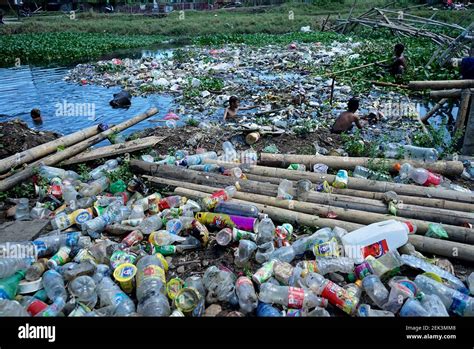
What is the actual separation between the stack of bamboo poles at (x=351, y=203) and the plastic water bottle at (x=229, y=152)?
1.81ft

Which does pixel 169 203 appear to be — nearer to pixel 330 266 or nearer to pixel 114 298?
pixel 114 298

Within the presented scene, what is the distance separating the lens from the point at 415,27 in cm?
1731

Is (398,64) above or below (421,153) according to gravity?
above

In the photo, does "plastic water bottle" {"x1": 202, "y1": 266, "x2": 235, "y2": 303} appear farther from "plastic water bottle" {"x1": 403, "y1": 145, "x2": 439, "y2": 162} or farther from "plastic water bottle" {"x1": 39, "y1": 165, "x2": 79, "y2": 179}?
"plastic water bottle" {"x1": 403, "y1": 145, "x2": 439, "y2": 162}

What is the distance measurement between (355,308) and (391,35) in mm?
18464

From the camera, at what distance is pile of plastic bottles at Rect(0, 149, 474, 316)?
8.36 ft

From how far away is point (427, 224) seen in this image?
321 centimetres

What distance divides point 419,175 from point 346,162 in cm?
88

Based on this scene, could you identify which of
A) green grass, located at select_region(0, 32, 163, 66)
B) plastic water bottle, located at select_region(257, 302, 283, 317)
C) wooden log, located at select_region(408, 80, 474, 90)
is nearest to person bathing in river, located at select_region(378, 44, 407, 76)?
wooden log, located at select_region(408, 80, 474, 90)

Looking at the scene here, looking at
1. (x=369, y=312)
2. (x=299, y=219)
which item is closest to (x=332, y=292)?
(x=369, y=312)

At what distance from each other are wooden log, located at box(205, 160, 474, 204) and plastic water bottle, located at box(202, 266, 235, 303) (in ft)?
5.97

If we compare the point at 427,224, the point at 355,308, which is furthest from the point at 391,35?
the point at 355,308

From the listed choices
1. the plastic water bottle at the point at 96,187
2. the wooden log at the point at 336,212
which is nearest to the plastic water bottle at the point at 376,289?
the wooden log at the point at 336,212
